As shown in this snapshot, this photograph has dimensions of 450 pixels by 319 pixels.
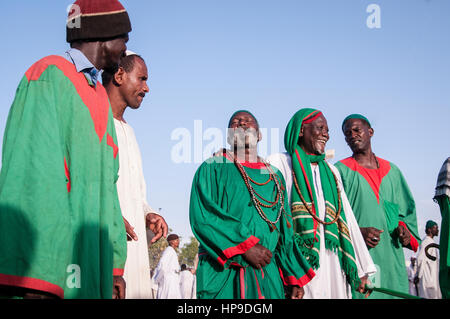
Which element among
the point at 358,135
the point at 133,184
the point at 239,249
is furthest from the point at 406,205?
the point at 133,184

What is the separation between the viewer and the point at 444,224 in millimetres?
7289

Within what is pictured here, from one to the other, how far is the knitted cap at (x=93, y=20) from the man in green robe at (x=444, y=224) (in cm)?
519

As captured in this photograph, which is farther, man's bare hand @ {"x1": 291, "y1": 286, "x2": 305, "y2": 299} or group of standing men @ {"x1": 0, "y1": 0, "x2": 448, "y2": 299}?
man's bare hand @ {"x1": 291, "y1": 286, "x2": 305, "y2": 299}

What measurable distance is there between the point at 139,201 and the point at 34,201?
2375 mm

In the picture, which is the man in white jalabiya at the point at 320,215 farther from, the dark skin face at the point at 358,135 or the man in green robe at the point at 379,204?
the dark skin face at the point at 358,135

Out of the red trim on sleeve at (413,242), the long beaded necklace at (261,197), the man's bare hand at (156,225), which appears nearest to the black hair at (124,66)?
the man's bare hand at (156,225)

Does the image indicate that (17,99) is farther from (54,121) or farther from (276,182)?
(276,182)

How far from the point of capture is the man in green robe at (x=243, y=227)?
18.5 feet

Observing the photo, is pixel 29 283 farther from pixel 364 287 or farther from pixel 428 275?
pixel 428 275

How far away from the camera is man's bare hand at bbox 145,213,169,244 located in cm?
474

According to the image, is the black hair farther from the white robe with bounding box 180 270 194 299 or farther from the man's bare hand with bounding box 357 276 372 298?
the white robe with bounding box 180 270 194 299

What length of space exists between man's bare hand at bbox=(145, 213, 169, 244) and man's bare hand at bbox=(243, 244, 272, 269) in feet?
3.79

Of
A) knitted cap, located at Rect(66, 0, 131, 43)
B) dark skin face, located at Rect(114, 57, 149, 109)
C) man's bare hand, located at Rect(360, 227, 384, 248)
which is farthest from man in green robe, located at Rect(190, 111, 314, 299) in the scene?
knitted cap, located at Rect(66, 0, 131, 43)

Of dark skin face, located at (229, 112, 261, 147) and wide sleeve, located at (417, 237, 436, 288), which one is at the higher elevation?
dark skin face, located at (229, 112, 261, 147)
